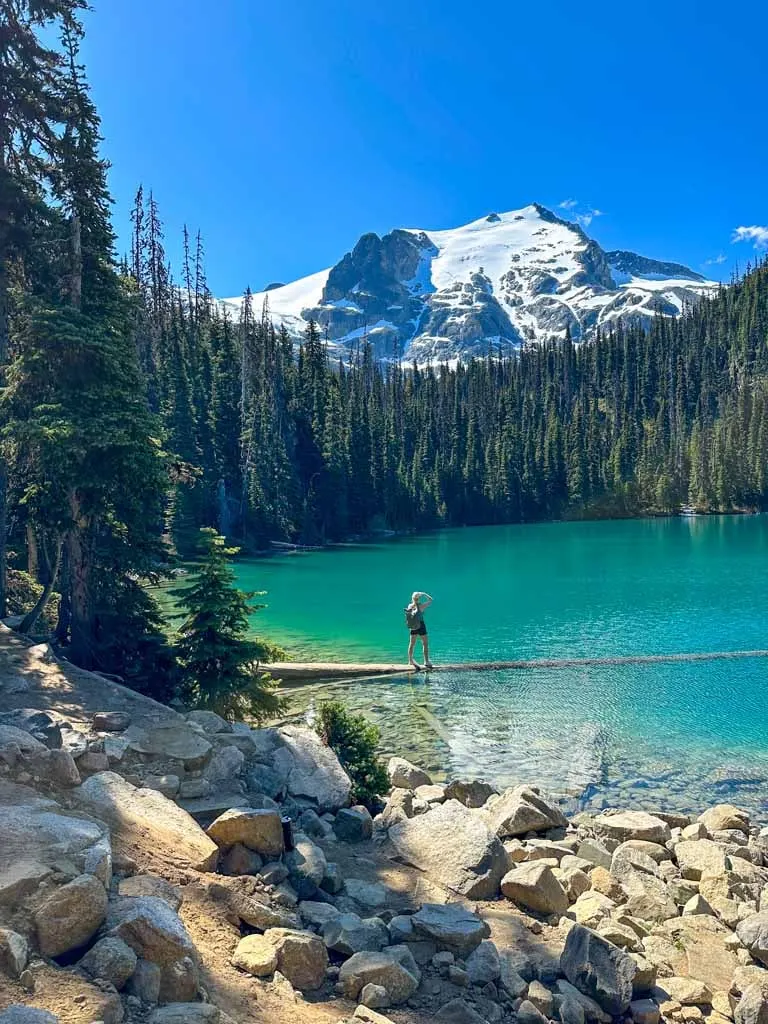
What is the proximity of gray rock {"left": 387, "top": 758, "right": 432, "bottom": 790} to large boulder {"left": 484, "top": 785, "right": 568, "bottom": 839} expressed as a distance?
5.79 ft

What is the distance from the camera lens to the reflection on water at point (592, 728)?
1177 cm

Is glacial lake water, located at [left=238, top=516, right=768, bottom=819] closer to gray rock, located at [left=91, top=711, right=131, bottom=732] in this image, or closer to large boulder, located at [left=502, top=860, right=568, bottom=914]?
large boulder, located at [left=502, top=860, right=568, bottom=914]

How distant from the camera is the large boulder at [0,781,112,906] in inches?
158

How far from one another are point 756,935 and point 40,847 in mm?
6255

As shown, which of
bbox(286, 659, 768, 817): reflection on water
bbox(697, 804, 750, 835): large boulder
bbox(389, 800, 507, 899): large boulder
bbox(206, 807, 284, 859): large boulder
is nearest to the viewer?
bbox(206, 807, 284, 859): large boulder

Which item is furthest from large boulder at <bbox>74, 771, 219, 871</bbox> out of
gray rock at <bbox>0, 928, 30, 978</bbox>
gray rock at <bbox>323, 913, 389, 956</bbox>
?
gray rock at <bbox>0, 928, 30, 978</bbox>

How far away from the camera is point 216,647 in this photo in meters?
12.3

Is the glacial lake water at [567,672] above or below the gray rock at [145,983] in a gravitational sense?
below

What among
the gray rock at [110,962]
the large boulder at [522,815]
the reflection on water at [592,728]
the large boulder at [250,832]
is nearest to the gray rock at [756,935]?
the large boulder at [522,815]

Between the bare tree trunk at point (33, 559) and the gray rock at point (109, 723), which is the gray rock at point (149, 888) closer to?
the gray rock at point (109, 723)

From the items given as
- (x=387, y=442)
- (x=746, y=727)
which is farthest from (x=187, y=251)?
(x=746, y=727)

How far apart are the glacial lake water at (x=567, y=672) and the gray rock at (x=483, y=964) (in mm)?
6172

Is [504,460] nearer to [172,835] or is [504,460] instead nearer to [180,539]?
[180,539]

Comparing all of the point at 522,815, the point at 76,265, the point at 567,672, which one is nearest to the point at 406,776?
the point at 522,815
